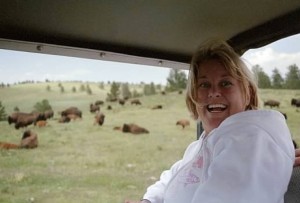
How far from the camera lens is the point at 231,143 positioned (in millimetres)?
1090

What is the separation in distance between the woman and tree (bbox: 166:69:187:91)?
749 mm

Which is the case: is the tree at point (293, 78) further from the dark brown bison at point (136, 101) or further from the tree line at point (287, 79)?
the dark brown bison at point (136, 101)

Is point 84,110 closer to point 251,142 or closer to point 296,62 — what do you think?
point 296,62

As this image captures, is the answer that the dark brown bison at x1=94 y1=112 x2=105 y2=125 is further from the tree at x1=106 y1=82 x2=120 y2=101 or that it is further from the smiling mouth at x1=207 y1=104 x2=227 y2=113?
the smiling mouth at x1=207 y1=104 x2=227 y2=113

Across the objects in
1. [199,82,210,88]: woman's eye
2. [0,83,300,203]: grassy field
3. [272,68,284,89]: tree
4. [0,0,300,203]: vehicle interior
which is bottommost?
[0,83,300,203]: grassy field

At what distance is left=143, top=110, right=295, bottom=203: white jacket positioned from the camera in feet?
3.29

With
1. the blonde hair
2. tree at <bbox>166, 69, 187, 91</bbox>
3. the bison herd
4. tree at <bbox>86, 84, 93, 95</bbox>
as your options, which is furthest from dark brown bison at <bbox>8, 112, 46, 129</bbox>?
the blonde hair

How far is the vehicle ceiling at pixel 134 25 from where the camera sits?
1441 mm

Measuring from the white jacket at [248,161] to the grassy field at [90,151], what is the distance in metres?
1.21

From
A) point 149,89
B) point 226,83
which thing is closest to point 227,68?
point 226,83

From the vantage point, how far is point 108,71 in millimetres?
2430

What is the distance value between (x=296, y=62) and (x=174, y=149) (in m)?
1.10

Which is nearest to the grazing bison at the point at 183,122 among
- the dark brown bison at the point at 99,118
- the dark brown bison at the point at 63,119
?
the dark brown bison at the point at 99,118

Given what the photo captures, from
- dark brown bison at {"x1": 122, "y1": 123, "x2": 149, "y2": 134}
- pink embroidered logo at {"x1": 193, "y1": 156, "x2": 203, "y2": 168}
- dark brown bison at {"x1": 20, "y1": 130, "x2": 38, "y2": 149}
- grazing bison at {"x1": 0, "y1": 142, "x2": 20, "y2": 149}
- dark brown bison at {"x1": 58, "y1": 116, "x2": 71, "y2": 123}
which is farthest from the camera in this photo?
dark brown bison at {"x1": 122, "y1": 123, "x2": 149, "y2": 134}
